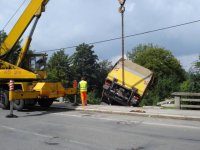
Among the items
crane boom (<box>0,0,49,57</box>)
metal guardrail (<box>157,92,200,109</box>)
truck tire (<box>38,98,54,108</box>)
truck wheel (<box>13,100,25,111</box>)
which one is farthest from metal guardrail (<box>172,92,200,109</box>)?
crane boom (<box>0,0,49,57</box>)

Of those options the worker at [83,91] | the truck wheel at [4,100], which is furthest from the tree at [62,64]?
the truck wheel at [4,100]

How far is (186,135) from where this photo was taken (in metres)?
11.9

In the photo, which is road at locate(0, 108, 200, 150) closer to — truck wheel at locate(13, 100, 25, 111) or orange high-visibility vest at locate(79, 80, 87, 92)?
truck wheel at locate(13, 100, 25, 111)

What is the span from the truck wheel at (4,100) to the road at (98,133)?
186 inches

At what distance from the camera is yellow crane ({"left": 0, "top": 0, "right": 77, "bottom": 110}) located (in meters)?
20.7

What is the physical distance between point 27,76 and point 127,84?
219 inches

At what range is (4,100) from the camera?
2177cm

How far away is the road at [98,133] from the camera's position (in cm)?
1043

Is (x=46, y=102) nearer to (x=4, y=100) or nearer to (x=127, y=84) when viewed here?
(x=4, y=100)

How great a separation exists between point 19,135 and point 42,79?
10250mm

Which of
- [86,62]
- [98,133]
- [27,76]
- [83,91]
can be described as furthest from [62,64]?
[98,133]

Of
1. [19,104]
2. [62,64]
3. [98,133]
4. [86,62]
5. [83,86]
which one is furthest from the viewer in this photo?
[86,62]

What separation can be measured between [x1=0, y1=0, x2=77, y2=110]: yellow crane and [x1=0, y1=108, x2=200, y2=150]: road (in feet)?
12.2

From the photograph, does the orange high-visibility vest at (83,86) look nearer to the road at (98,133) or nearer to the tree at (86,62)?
the road at (98,133)
